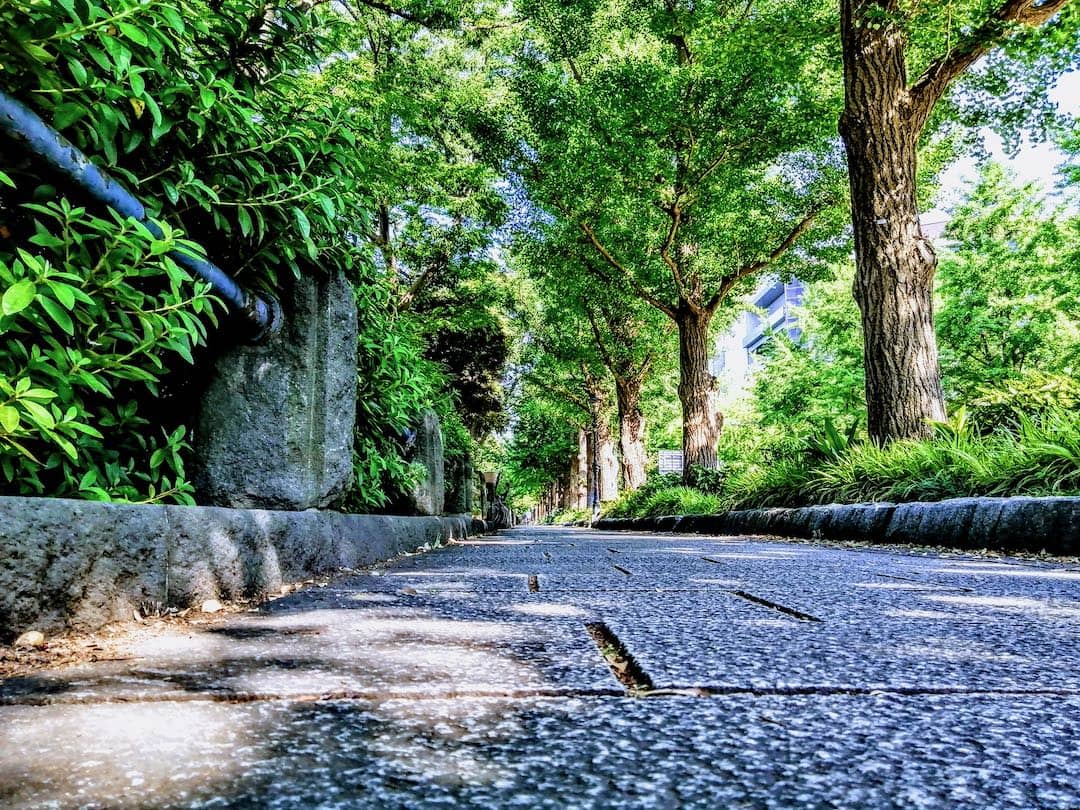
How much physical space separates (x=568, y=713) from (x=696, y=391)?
13.8 metres

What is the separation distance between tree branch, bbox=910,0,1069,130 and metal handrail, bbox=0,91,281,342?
7.49 meters

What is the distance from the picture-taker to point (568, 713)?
107cm

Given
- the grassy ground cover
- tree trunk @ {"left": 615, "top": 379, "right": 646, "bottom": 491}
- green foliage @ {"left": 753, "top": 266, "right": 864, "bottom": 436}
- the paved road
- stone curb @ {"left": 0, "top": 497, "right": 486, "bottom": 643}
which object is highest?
green foliage @ {"left": 753, "top": 266, "right": 864, "bottom": 436}

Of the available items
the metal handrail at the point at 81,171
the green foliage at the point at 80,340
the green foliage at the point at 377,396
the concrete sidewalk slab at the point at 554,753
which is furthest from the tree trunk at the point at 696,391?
the concrete sidewalk slab at the point at 554,753

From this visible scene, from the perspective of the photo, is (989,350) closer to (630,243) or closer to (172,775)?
(630,243)

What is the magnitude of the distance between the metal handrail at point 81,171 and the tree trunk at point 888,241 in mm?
6493

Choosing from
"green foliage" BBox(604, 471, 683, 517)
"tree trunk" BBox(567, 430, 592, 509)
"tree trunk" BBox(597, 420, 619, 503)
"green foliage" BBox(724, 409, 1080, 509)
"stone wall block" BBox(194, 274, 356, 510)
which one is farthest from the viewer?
"tree trunk" BBox(567, 430, 592, 509)

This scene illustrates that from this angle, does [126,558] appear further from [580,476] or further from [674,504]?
[580,476]

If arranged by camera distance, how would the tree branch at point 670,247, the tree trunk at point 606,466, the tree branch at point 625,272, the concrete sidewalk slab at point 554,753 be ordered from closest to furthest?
the concrete sidewalk slab at point 554,753 < the tree branch at point 670,247 < the tree branch at point 625,272 < the tree trunk at point 606,466

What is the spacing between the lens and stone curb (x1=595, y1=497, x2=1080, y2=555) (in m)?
4.01

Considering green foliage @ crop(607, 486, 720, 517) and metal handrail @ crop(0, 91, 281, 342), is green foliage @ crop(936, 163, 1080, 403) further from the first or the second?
metal handrail @ crop(0, 91, 281, 342)

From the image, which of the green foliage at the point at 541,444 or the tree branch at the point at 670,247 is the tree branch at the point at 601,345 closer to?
the tree branch at the point at 670,247

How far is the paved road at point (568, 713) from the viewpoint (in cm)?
79

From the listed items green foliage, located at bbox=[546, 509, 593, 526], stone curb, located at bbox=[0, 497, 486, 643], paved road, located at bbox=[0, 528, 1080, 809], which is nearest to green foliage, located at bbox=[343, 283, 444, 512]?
stone curb, located at bbox=[0, 497, 486, 643]
